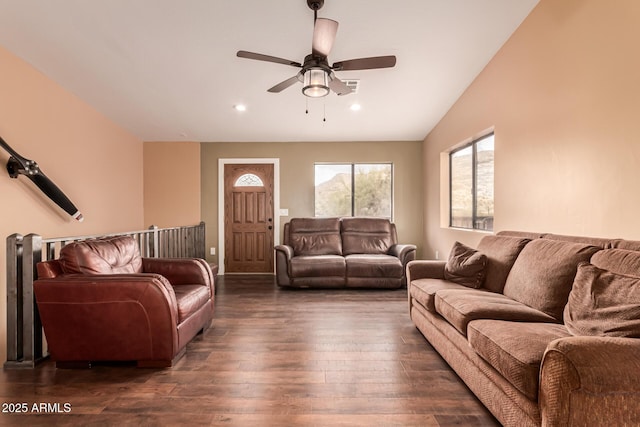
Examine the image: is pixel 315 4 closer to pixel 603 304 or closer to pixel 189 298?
pixel 189 298

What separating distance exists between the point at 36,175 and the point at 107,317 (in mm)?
2241

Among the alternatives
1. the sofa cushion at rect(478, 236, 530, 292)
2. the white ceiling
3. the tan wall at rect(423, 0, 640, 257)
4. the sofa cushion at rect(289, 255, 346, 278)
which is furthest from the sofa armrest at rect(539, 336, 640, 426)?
the sofa cushion at rect(289, 255, 346, 278)

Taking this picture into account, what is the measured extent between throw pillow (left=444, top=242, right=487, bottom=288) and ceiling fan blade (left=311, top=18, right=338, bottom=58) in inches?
83.0

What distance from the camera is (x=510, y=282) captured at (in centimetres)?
253

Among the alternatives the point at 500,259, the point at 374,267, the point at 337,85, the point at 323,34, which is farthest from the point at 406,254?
the point at 323,34

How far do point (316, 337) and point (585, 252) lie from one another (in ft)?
6.75

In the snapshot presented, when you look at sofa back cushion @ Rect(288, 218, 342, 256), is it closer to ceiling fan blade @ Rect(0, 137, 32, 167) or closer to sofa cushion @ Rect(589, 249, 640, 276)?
ceiling fan blade @ Rect(0, 137, 32, 167)

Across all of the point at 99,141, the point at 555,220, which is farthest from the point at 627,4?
the point at 99,141

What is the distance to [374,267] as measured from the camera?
4844 millimetres

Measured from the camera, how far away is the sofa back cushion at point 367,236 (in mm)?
5523

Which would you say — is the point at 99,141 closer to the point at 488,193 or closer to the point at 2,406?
the point at 2,406

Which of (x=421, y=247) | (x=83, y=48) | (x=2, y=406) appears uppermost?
(x=83, y=48)

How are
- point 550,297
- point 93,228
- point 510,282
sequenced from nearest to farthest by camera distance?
point 550,297 < point 510,282 < point 93,228

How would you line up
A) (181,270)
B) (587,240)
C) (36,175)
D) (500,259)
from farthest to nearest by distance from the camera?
1. (36,175)
2. (181,270)
3. (500,259)
4. (587,240)
